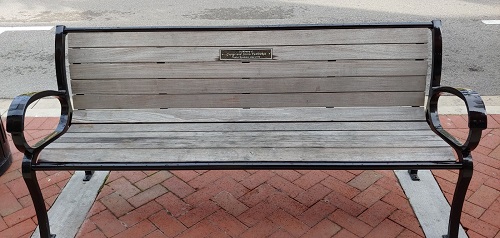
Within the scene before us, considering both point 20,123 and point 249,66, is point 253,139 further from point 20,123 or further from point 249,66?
point 20,123

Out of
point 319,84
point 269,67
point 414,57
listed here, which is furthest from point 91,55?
point 414,57

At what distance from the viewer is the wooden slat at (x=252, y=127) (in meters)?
3.05

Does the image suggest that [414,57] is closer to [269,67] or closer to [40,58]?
[269,67]

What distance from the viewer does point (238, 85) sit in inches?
127

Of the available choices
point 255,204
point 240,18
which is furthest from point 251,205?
point 240,18

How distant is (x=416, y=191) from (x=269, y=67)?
130 centimetres

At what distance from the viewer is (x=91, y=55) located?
3.18 m

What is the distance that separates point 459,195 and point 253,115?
52.1 inches

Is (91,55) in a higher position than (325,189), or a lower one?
higher

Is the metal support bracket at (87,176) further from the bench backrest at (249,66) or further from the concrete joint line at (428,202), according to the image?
the concrete joint line at (428,202)

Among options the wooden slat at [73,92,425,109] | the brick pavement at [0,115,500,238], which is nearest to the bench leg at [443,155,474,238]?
the brick pavement at [0,115,500,238]

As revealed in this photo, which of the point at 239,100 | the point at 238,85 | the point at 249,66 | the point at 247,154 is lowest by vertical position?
the point at 247,154

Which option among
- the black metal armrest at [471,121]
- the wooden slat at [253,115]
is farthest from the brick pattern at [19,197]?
the black metal armrest at [471,121]

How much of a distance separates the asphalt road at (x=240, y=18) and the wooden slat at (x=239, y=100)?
2.64 meters
